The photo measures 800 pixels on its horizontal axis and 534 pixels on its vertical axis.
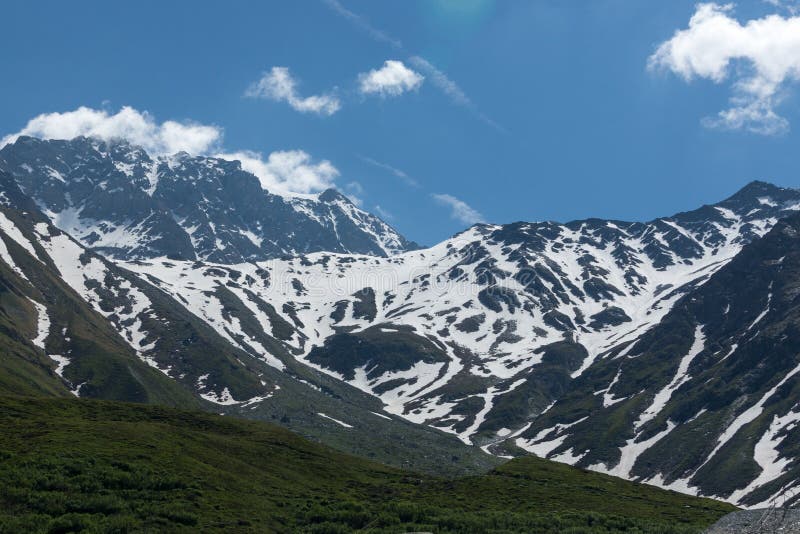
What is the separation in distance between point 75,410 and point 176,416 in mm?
18822

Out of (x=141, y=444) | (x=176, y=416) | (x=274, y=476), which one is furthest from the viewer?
(x=176, y=416)

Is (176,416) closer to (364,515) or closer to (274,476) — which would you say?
(274,476)

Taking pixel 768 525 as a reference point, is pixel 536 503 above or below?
below

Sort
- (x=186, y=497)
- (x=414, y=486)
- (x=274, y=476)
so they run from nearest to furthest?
1. (x=186, y=497)
2. (x=274, y=476)
3. (x=414, y=486)

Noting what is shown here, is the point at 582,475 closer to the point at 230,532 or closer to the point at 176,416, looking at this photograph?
the point at 176,416

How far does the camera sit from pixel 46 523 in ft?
190

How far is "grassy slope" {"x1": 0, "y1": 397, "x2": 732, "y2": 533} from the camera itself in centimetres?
6681

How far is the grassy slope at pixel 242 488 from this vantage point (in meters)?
66.8

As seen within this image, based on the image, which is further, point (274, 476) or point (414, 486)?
point (414, 486)

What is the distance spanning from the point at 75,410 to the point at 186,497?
5631 centimetres

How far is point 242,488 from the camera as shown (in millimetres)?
86062

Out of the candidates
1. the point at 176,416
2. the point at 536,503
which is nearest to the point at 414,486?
the point at 536,503

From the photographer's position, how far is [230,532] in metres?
66.4

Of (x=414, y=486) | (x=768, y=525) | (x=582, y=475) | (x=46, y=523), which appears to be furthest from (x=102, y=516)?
(x=582, y=475)
